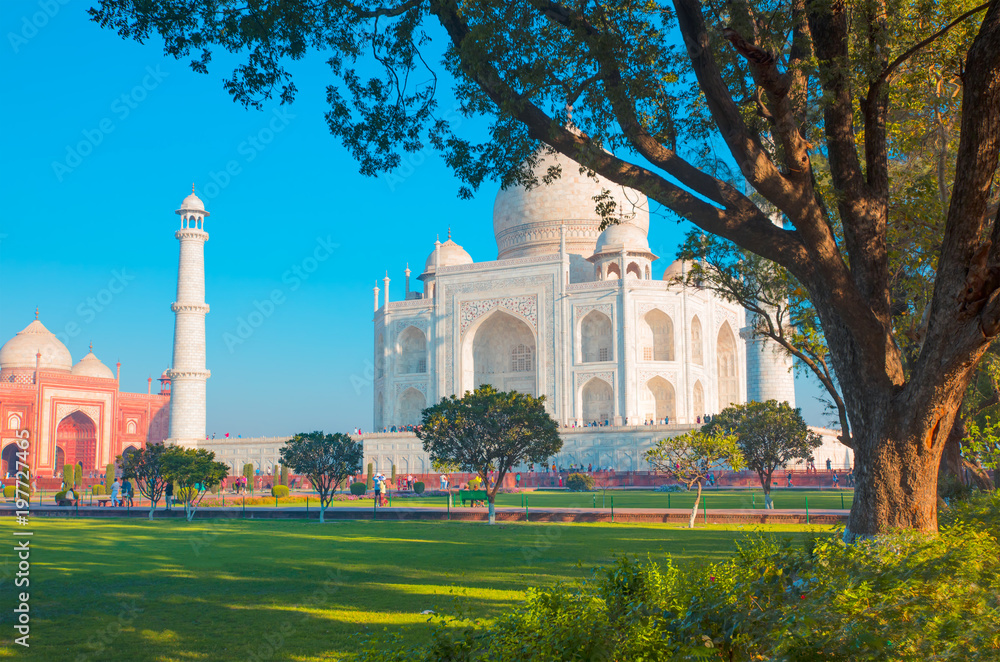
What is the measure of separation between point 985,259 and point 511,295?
30.3 m

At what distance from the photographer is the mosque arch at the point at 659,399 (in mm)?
33553

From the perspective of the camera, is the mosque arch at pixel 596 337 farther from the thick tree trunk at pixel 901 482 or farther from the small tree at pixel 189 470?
the thick tree trunk at pixel 901 482

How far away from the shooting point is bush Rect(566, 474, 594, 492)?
1085 inches

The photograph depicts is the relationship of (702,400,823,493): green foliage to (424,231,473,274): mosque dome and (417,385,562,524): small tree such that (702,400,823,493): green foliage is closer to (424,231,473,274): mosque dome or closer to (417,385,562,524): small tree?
(417,385,562,524): small tree

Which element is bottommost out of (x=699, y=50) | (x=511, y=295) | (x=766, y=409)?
(x=766, y=409)

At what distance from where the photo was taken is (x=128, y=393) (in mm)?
44781

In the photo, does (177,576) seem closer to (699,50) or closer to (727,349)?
(699,50)

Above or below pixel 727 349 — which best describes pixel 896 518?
below

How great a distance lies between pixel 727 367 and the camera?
125 feet

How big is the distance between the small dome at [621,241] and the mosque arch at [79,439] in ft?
86.6

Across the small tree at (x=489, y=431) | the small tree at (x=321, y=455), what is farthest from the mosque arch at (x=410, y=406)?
the small tree at (x=489, y=431)

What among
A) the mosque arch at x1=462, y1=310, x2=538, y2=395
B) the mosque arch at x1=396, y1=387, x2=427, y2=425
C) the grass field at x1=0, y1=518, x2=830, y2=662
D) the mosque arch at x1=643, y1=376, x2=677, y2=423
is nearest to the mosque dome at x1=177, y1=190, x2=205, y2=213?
the mosque arch at x1=396, y1=387, x2=427, y2=425

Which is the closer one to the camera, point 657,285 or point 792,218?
point 792,218

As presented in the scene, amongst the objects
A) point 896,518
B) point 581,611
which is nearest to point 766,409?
point 896,518
